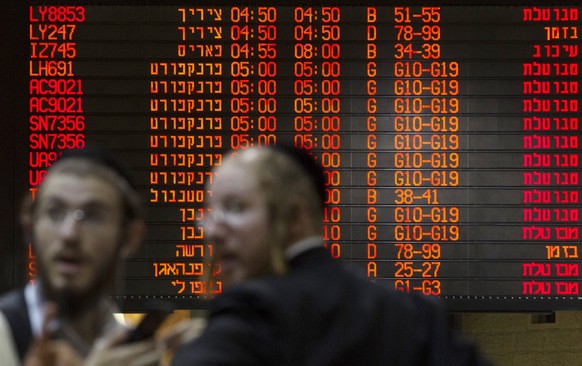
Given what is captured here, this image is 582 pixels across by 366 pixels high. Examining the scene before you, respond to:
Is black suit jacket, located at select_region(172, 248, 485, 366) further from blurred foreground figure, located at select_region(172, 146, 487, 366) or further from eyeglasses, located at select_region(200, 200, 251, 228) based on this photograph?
eyeglasses, located at select_region(200, 200, 251, 228)

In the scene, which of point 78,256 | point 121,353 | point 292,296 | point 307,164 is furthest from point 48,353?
point 307,164

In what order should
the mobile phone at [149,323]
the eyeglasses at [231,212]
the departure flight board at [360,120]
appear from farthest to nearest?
the departure flight board at [360,120] → the eyeglasses at [231,212] → the mobile phone at [149,323]

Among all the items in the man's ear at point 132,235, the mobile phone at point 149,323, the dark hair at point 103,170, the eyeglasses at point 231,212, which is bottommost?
the mobile phone at point 149,323

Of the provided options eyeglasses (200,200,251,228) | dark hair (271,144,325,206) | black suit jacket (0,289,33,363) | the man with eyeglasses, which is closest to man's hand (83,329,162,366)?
the man with eyeglasses

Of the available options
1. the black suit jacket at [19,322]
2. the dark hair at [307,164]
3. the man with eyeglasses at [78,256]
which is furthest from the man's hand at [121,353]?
the dark hair at [307,164]

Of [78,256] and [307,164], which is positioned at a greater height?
[307,164]

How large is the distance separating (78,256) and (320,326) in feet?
1.46

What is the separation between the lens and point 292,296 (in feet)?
6.58

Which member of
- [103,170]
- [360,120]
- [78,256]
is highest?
[360,120]

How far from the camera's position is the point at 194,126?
5551 mm

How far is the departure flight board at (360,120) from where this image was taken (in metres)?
5.50

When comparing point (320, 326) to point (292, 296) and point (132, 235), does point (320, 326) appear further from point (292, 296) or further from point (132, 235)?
point (132, 235)

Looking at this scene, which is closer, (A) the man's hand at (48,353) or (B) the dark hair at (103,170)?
(A) the man's hand at (48,353)

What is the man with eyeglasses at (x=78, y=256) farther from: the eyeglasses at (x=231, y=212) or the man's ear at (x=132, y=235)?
the eyeglasses at (x=231, y=212)
